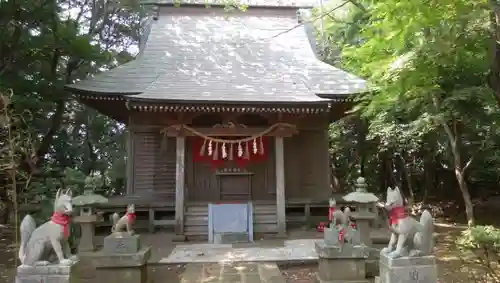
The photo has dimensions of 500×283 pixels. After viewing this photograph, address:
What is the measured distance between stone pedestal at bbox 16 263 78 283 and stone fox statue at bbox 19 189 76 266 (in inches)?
2.3

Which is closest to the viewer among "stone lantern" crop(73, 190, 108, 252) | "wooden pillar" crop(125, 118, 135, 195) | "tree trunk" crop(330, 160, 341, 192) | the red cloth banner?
"stone lantern" crop(73, 190, 108, 252)

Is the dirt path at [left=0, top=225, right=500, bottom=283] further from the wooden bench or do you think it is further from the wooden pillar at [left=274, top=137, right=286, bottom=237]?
the wooden pillar at [left=274, top=137, right=286, bottom=237]

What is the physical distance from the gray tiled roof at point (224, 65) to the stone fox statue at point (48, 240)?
5524 millimetres

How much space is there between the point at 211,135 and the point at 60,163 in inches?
500

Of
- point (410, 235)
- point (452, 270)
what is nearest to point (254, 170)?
point (452, 270)

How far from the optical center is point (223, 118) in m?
11.5

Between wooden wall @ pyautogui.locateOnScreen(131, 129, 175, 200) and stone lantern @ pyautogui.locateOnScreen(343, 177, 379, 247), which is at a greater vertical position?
wooden wall @ pyautogui.locateOnScreen(131, 129, 175, 200)

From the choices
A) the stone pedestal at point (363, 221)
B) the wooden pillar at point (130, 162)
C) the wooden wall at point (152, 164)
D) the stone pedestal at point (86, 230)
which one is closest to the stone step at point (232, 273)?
the stone pedestal at point (363, 221)

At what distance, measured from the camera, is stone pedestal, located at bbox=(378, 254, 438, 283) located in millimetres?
4918

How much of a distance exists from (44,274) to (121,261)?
1687mm

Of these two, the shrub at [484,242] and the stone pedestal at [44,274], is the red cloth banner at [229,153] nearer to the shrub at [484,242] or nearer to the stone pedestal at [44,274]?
the shrub at [484,242]

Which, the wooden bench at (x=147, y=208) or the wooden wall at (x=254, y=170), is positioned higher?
the wooden wall at (x=254, y=170)

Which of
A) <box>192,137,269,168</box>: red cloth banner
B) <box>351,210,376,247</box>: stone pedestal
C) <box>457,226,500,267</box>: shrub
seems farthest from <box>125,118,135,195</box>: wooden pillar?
<box>457,226,500,267</box>: shrub

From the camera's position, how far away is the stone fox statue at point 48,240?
480cm
